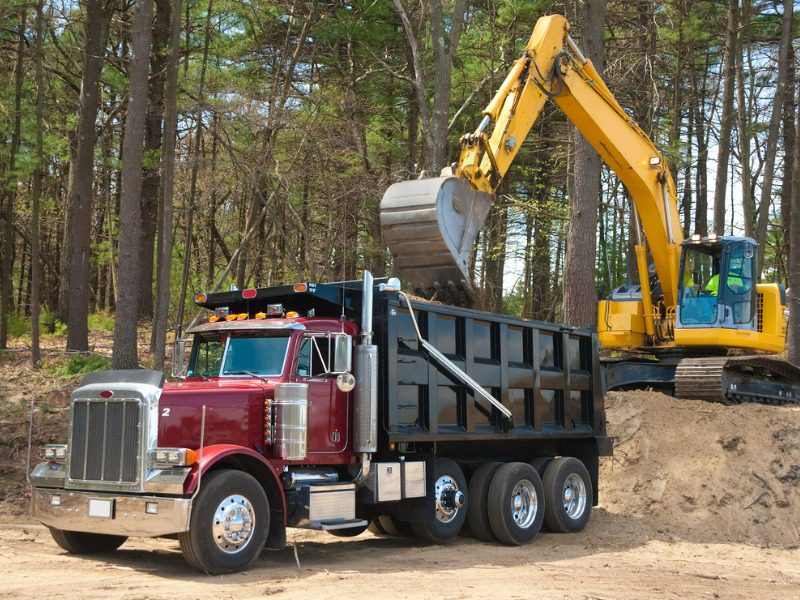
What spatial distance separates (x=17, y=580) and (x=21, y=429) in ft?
22.2

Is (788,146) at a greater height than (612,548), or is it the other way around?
(788,146)

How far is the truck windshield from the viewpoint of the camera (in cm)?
980

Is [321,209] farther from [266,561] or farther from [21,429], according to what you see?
[266,561]

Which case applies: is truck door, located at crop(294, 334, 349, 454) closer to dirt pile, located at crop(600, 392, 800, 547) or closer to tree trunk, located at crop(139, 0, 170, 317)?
dirt pile, located at crop(600, 392, 800, 547)

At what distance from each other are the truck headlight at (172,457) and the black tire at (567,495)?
553 centimetres

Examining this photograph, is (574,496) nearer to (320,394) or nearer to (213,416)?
(320,394)

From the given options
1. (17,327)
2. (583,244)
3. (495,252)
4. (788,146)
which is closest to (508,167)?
(583,244)

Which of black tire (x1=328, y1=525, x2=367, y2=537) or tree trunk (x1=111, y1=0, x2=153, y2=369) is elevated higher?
tree trunk (x1=111, y1=0, x2=153, y2=369)

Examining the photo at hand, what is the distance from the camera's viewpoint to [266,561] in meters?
9.48

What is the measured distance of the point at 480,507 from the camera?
449 inches

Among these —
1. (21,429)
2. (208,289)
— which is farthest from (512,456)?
(208,289)

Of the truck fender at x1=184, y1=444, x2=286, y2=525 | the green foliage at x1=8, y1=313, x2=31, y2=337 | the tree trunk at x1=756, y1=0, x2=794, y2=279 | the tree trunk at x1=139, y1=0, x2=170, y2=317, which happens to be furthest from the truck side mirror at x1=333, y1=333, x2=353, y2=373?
the green foliage at x1=8, y1=313, x2=31, y2=337

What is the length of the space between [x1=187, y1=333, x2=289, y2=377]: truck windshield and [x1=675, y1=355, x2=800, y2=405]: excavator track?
29.9ft

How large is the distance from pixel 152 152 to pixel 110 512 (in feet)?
60.2
